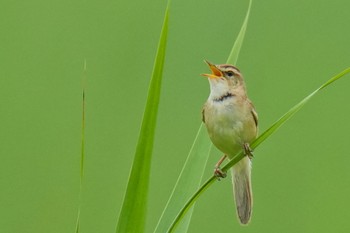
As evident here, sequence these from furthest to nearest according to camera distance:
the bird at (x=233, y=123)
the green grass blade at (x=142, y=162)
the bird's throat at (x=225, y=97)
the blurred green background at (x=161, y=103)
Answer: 1. the blurred green background at (x=161, y=103)
2. the bird's throat at (x=225, y=97)
3. the bird at (x=233, y=123)
4. the green grass blade at (x=142, y=162)

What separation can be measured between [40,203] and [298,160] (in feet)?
5.80

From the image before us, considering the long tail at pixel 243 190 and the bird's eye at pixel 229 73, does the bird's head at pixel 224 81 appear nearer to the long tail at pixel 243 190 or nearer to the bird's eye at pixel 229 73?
the bird's eye at pixel 229 73

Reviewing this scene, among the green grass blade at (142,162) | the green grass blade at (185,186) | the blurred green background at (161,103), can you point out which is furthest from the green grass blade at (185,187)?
the blurred green background at (161,103)

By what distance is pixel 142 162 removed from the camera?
265 cm

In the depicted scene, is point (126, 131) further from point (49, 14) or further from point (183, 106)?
point (49, 14)

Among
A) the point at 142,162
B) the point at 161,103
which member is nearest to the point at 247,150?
the point at 142,162

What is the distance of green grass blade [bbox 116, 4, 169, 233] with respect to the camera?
265 cm

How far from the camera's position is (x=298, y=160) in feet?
21.2

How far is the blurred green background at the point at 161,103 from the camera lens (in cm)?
615

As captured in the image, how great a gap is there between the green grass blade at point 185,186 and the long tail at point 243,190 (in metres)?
0.74

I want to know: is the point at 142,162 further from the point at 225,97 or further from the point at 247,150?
the point at 225,97

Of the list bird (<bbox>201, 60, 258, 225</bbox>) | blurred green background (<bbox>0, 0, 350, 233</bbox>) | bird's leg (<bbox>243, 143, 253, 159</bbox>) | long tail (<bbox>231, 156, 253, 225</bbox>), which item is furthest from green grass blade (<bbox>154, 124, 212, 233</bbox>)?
blurred green background (<bbox>0, 0, 350, 233</bbox>)

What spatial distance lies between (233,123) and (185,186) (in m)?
0.87

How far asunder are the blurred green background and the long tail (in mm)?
1775
